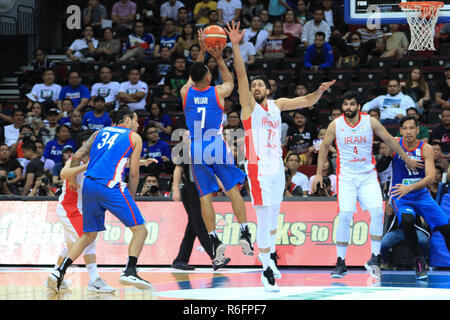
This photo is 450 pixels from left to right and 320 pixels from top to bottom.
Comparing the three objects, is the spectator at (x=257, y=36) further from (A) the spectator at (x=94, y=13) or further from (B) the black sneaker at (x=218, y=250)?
(B) the black sneaker at (x=218, y=250)

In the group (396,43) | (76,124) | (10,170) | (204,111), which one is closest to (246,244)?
(204,111)

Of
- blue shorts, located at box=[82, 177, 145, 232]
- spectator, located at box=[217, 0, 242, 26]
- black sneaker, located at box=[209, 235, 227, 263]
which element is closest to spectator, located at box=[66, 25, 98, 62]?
spectator, located at box=[217, 0, 242, 26]

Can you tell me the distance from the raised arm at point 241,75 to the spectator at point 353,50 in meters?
7.78

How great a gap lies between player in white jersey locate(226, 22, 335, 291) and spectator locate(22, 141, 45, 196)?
561 cm

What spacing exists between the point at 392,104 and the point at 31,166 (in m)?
6.75

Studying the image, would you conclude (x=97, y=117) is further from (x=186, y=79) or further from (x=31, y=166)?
(x=186, y=79)

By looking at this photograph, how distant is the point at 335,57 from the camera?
15.8 meters

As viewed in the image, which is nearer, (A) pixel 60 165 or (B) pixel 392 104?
(A) pixel 60 165

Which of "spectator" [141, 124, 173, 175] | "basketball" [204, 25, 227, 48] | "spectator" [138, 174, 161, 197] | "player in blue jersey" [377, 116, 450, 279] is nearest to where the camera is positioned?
"basketball" [204, 25, 227, 48]

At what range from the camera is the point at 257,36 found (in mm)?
16312

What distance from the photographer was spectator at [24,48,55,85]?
17.1 meters

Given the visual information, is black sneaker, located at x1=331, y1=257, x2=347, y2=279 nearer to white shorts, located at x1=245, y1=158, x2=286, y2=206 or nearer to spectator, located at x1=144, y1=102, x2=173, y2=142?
white shorts, located at x1=245, y1=158, x2=286, y2=206
